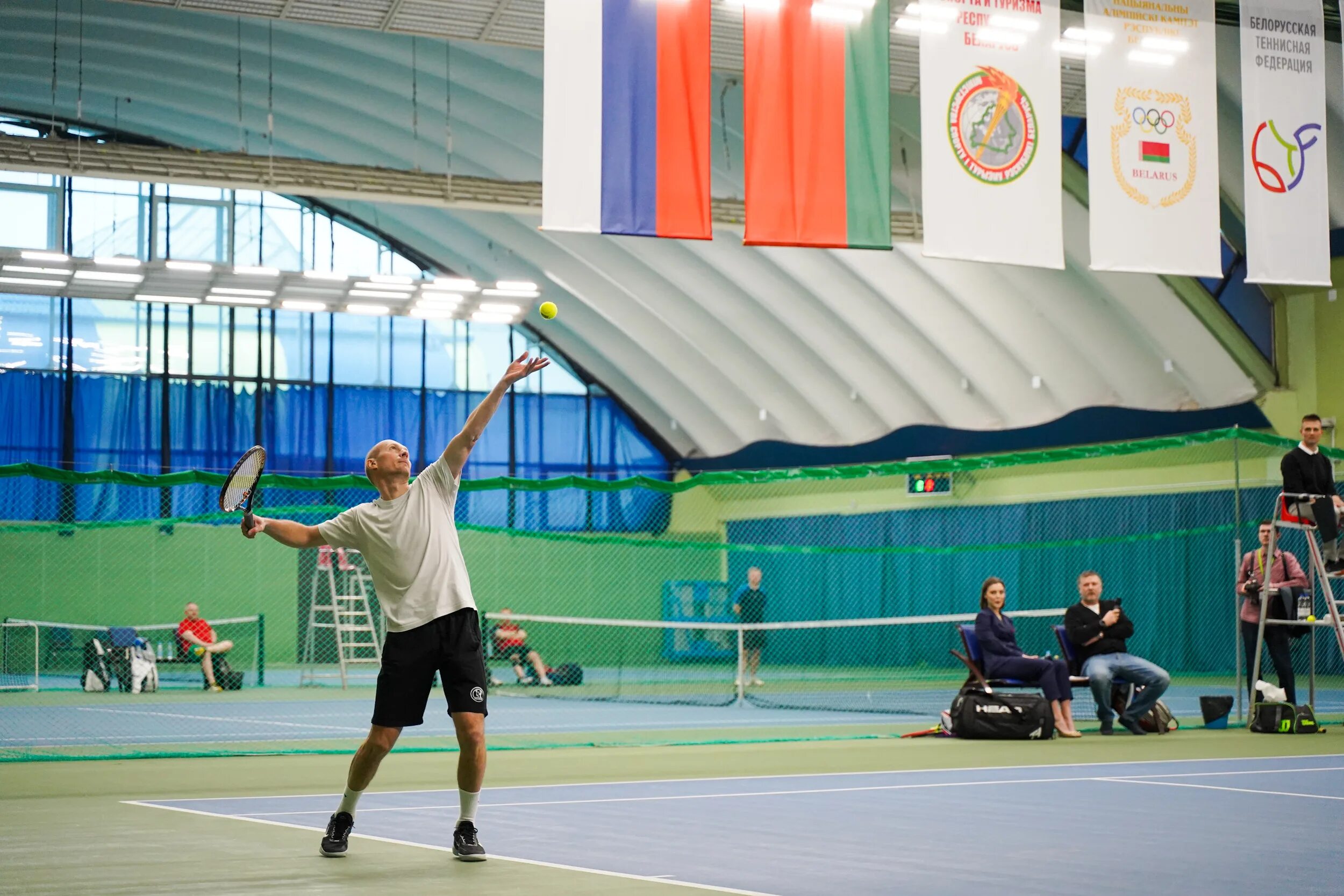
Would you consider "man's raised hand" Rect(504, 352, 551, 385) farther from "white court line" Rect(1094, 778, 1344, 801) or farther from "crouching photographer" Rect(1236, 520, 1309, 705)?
"crouching photographer" Rect(1236, 520, 1309, 705)

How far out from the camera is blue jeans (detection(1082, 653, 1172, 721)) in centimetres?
1170

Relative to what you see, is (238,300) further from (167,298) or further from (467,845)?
(467,845)

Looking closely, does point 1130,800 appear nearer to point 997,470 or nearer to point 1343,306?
point 1343,306

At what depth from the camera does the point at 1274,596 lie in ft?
40.5

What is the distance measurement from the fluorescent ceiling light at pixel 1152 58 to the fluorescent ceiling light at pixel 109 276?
577 inches

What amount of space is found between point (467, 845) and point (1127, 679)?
7.53 meters

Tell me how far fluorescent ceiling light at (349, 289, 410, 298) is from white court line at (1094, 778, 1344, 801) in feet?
50.7

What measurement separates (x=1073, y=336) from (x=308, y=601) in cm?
1195

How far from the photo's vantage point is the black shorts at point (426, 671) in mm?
5754

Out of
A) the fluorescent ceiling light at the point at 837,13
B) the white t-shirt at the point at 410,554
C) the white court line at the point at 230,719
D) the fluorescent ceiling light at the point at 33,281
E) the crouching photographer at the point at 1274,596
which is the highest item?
the fluorescent ceiling light at the point at 837,13

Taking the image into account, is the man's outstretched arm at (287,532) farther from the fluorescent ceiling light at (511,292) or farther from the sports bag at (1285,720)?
the fluorescent ceiling light at (511,292)

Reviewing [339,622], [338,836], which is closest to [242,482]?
[338,836]

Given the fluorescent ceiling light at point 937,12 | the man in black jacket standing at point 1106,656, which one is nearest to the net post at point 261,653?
the man in black jacket standing at point 1106,656

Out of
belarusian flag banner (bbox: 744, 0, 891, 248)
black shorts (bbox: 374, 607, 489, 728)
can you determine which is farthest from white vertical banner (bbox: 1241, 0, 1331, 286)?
black shorts (bbox: 374, 607, 489, 728)
